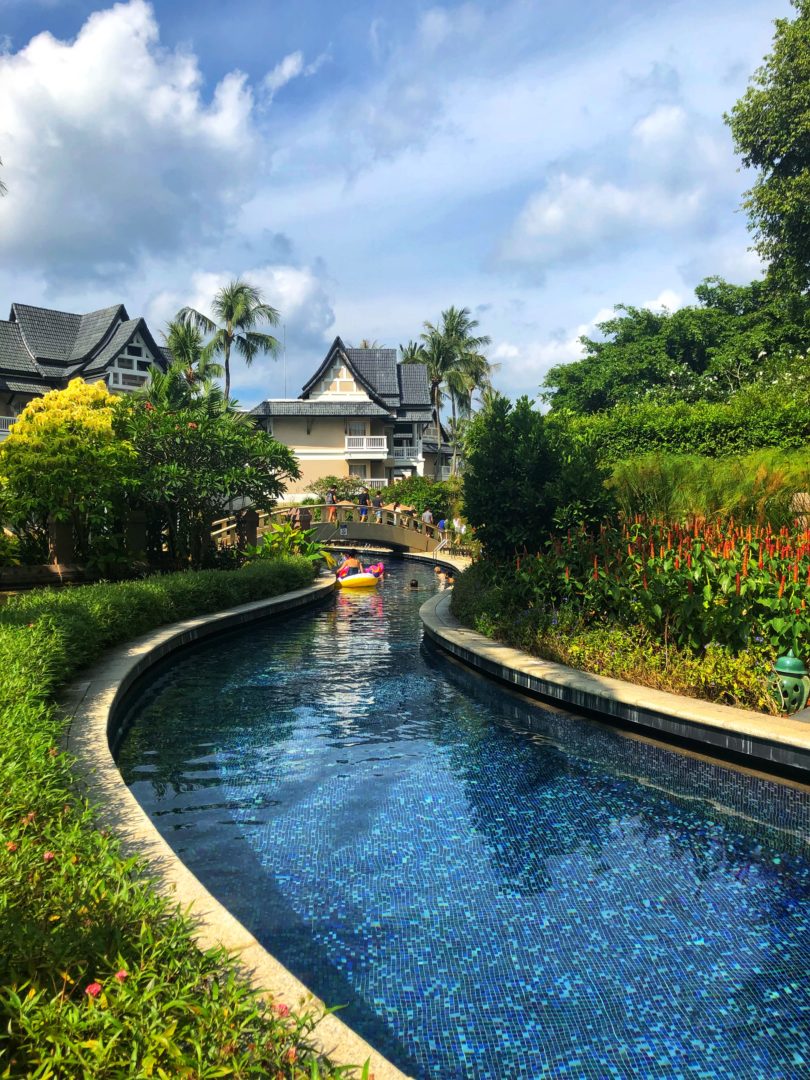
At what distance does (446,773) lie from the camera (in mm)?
7520

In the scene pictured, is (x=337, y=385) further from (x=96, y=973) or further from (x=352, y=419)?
(x=96, y=973)

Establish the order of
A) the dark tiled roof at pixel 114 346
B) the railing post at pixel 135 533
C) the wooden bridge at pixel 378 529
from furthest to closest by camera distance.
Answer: the dark tiled roof at pixel 114 346
the wooden bridge at pixel 378 529
the railing post at pixel 135 533

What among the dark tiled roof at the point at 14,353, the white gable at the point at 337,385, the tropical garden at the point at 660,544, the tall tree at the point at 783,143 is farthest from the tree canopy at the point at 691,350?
the dark tiled roof at the point at 14,353

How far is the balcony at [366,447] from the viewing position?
5353cm

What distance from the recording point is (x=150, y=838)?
15.9 feet

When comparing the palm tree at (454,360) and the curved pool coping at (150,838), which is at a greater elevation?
the palm tree at (454,360)

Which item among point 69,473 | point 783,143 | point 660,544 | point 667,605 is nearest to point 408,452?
point 783,143

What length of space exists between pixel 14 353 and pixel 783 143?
4125cm

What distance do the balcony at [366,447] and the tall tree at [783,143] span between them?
1164 inches

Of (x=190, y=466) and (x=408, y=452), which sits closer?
(x=190, y=466)

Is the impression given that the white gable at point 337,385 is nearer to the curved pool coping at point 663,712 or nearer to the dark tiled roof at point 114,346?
the dark tiled roof at point 114,346

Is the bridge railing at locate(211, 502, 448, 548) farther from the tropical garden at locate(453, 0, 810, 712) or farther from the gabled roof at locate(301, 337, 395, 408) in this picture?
the gabled roof at locate(301, 337, 395, 408)

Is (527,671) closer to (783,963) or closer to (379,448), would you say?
(783,963)

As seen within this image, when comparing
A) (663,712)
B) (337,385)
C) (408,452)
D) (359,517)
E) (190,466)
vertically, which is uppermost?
(337,385)
